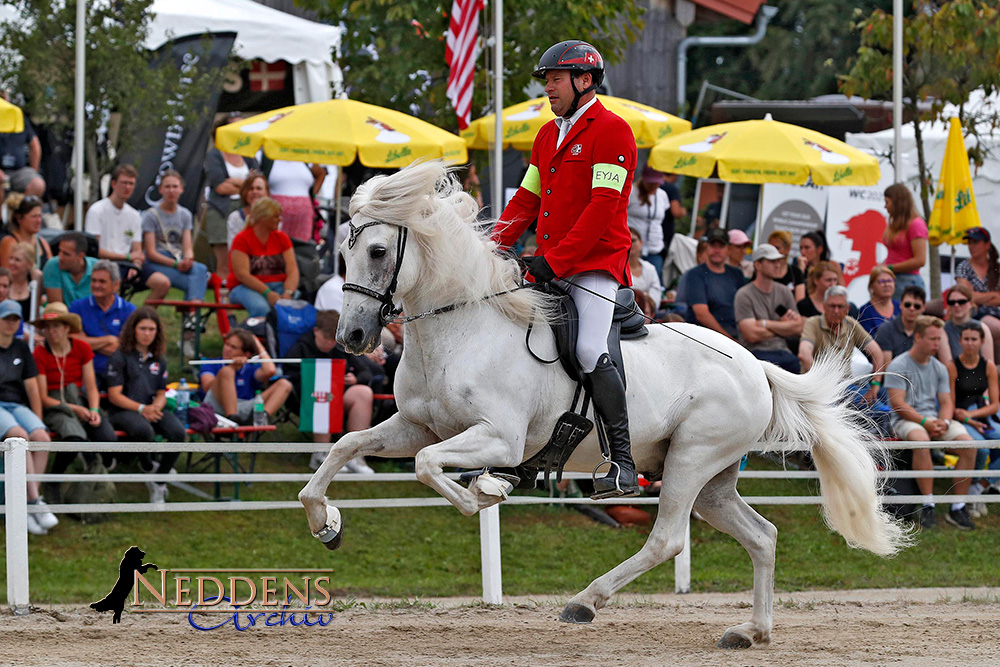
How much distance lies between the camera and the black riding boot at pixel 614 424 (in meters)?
6.35

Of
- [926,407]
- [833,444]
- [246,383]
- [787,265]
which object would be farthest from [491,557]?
[787,265]

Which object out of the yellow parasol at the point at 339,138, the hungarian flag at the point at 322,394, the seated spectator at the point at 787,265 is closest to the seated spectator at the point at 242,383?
the hungarian flag at the point at 322,394

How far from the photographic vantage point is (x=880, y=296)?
37.7 feet

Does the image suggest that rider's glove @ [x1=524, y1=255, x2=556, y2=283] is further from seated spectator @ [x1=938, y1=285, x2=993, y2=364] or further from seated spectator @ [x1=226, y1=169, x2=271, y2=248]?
seated spectator @ [x1=226, y1=169, x2=271, y2=248]

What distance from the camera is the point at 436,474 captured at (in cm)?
587

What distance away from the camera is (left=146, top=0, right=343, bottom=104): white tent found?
16562mm

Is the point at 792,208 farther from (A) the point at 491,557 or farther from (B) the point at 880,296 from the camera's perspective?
(A) the point at 491,557

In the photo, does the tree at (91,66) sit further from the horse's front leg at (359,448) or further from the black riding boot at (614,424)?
the black riding boot at (614,424)

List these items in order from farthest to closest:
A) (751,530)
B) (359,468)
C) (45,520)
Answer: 1. (359,468)
2. (45,520)
3. (751,530)

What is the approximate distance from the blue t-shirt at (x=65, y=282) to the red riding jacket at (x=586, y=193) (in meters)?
5.48

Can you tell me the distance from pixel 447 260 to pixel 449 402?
2.17ft

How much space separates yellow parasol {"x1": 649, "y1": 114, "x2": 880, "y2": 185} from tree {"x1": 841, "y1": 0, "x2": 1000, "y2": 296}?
85.3 inches

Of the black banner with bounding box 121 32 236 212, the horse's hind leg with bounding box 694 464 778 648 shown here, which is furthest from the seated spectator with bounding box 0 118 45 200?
the horse's hind leg with bounding box 694 464 778 648

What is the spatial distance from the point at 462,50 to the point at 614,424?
6.76 m
